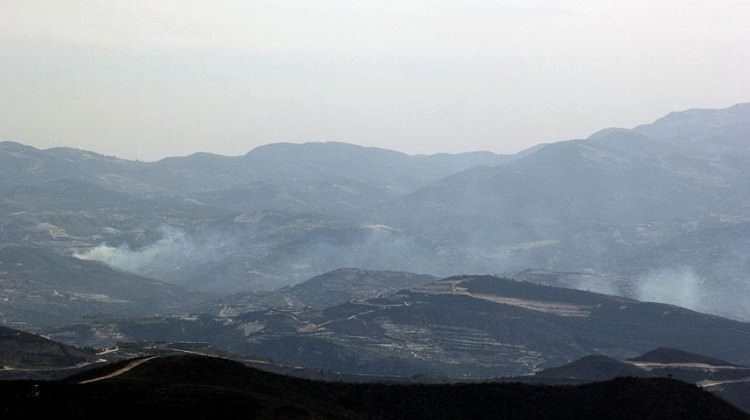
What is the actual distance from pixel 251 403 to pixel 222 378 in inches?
639

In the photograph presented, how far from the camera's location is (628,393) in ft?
432

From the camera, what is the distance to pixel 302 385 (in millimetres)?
127938

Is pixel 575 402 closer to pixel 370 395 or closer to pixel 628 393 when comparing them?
pixel 628 393

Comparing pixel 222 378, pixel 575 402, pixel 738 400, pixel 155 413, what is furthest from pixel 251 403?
pixel 738 400

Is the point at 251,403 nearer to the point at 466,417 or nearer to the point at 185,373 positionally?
the point at 185,373

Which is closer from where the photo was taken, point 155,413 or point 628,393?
point 155,413

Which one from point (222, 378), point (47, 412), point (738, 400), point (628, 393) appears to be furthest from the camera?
point (738, 400)

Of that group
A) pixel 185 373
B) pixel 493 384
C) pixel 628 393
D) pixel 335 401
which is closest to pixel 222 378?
pixel 185 373

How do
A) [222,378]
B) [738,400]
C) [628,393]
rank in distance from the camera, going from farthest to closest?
[738,400], [628,393], [222,378]

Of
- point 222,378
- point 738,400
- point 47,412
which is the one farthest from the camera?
point 738,400

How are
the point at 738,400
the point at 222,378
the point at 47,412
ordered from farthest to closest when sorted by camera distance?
the point at 738,400 → the point at 222,378 → the point at 47,412

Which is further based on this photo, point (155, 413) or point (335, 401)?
point (335, 401)

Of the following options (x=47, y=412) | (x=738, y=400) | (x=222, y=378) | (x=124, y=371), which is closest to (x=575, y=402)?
(x=222, y=378)

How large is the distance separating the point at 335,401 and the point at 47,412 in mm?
33880
